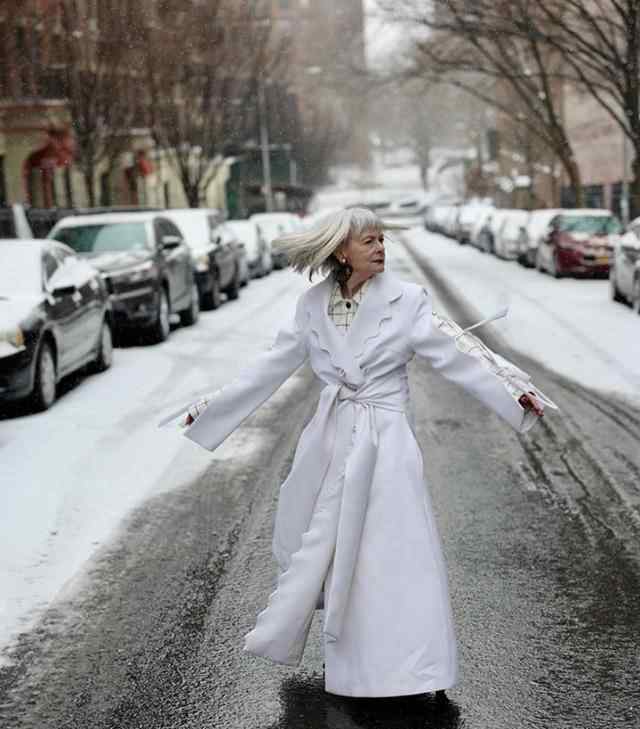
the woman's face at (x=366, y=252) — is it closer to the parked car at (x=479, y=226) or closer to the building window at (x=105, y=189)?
the building window at (x=105, y=189)

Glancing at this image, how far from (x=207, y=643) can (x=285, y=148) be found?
263 feet

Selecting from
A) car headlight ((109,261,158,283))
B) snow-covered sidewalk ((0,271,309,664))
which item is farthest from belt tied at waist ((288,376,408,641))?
car headlight ((109,261,158,283))

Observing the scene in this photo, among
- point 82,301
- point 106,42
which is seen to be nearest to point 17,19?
point 106,42

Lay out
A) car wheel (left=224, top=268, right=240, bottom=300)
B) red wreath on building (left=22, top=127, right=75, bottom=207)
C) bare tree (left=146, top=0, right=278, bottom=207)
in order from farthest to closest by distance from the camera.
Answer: bare tree (left=146, top=0, right=278, bottom=207) → red wreath on building (left=22, top=127, right=75, bottom=207) → car wheel (left=224, top=268, right=240, bottom=300)

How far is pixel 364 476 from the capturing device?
15.5 ft

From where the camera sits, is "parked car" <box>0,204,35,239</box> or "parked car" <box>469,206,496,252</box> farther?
"parked car" <box>469,206,496,252</box>

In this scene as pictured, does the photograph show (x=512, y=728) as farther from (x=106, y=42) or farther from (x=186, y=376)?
(x=106, y=42)

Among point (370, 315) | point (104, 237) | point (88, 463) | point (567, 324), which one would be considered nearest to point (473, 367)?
point (370, 315)

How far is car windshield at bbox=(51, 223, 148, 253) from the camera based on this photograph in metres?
19.1

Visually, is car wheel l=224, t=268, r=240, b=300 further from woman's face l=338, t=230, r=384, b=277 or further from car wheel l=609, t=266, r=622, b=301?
woman's face l=338, t=230, r=384, b=277

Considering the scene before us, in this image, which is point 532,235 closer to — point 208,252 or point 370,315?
point 208,252

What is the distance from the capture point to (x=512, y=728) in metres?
4.55

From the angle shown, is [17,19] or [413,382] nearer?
[413,382]

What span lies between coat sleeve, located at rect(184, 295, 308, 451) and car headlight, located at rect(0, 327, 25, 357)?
690cm
